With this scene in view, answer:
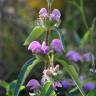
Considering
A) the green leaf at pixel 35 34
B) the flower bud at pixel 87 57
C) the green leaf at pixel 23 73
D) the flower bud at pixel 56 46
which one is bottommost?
the flower bud at pixel 87 57

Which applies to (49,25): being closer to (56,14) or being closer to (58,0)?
(56,14)

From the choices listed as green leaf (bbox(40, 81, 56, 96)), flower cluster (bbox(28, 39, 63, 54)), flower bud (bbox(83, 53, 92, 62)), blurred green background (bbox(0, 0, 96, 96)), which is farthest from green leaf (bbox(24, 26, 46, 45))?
blurred green background (bbox(0, 0, 96, 96))

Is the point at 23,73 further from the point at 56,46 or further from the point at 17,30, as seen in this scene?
the point at 17,30

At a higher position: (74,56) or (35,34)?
(35,34)

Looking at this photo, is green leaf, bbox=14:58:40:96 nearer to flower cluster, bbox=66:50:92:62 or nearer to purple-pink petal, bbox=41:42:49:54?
purple-pink petal, bbox=41:42:49:54

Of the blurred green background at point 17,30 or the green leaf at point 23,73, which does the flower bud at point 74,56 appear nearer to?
the blurred green background at point 17,30

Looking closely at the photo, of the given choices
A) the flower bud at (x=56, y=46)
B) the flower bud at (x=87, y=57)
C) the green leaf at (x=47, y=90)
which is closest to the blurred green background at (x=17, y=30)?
the flower bud at (x=87, y=57)

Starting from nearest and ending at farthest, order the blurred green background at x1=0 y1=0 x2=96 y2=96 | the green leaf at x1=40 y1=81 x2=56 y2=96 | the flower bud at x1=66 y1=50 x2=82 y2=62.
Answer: the green leaf at x1=40 y1=81 x2=56 y2=96 < the flower bud at x1=66 y1=50 x2=82 y2=62 < the blurred green background at x1=0 y1=0 x2=96 y2=96

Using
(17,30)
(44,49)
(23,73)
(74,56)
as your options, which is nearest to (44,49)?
(44,49)

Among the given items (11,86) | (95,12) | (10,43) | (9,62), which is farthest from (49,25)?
(95,12)
